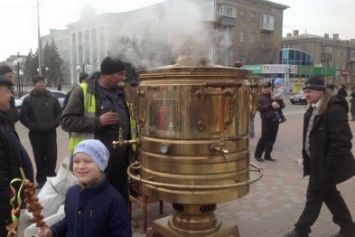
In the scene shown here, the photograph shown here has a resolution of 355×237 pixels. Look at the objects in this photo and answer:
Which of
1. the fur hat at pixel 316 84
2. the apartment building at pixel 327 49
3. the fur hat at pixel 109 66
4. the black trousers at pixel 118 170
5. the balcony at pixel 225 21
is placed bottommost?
the black trousers at pixel 118 170

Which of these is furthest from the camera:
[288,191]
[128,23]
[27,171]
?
[288,191]

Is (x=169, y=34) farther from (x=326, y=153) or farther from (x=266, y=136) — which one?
(x=266, y=136)

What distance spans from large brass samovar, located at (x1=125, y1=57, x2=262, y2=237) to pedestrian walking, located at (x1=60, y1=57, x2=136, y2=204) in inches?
23.7

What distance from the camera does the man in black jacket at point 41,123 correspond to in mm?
5742

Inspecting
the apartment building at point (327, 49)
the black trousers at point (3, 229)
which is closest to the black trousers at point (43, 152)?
the black trousers at point (3, 229)

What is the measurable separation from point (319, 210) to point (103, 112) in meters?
2.37

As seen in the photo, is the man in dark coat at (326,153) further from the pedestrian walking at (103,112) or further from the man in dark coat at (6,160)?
the man in dark coat at (6,160)

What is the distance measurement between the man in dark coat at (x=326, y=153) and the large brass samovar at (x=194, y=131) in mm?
1253

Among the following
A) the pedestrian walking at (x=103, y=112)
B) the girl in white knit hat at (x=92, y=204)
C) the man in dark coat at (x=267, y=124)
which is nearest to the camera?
the girl in white knit hat at (x=92, y=204)

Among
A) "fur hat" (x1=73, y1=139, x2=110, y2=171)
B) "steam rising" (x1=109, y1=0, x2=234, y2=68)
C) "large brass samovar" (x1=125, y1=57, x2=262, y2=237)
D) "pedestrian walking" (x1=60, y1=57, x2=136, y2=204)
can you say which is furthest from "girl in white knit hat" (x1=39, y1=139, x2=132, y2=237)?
"steam rising" (x1=109, y1=0, x2=234, y2=68)

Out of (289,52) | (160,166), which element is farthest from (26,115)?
(289,52)

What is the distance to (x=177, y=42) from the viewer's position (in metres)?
2.69

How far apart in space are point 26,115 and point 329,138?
15.4ft

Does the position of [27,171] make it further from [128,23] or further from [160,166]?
[128,23]
